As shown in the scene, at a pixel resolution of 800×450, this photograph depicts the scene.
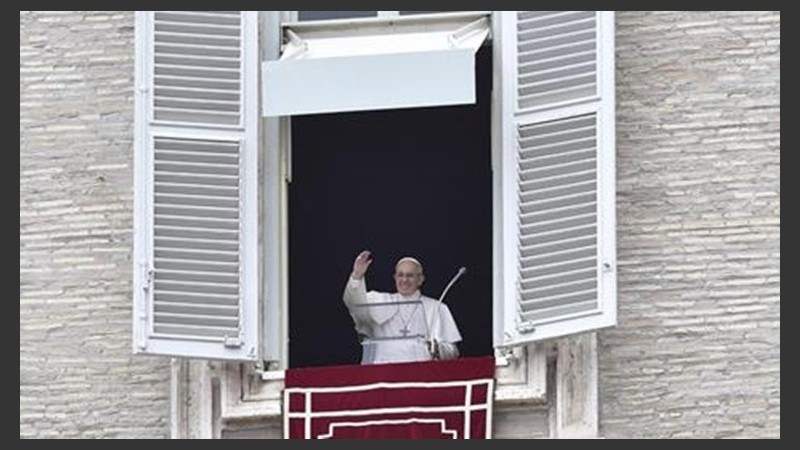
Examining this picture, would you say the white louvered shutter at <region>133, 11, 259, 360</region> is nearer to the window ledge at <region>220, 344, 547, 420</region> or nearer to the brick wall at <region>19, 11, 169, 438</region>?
the window ledge at <region>220, 344, 547, 420</region>

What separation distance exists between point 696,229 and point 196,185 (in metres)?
2.00

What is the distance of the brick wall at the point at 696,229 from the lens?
2489cm

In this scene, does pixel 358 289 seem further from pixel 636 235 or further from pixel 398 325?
pixel 636 235

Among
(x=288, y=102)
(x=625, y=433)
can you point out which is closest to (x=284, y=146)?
(x=288, y=102)

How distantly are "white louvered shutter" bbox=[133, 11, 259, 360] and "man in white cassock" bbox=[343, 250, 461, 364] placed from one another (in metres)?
0.79

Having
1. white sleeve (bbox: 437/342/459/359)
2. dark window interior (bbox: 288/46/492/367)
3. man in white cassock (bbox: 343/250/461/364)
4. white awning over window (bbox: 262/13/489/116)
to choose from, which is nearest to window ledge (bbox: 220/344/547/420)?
white sleeve (bbox: 437/342/459/359)

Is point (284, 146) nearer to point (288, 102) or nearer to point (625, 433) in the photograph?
point (288, 102)

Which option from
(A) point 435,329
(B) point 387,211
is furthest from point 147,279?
(B) point 387,211

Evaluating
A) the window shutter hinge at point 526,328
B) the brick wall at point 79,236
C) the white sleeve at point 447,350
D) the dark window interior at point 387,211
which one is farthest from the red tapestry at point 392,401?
the dark window interior at point 387,211

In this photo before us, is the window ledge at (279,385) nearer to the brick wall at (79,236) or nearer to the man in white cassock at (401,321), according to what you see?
the brick wall at (79,236)

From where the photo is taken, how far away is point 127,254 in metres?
25.4

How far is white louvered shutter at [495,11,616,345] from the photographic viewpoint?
81.7ft

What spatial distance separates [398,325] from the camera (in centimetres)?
2583

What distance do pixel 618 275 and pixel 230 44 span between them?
6.03ft
